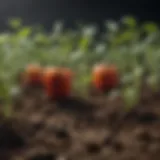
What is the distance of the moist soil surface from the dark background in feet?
1.14

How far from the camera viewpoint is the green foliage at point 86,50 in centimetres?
119

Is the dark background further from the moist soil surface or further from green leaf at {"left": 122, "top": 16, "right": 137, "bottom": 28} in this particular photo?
the moist soil surface

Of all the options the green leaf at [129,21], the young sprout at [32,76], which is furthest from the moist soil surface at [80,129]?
the green leaf at [129,21]

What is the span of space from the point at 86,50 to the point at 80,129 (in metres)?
0.48

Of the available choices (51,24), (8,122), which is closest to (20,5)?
(51,24)

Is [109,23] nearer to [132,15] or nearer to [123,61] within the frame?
[132,15]

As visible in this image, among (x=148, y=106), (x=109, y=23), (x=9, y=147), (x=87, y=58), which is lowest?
(x=9, y=147)

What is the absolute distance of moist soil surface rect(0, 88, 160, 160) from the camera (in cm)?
87

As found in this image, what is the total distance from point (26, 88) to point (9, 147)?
345 millimetres

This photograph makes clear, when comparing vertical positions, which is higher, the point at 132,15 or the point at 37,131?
the point at 132,15

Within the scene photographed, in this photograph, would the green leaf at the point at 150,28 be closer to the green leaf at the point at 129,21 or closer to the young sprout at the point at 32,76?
the green leaf at the point at 129,21

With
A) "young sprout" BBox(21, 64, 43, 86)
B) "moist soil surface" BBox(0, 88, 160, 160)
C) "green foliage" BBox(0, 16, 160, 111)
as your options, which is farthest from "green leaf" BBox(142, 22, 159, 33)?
"young sprout" BBox(21, 64, 43, 86)

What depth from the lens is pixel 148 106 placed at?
1.10 metres

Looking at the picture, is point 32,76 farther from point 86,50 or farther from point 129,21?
point 129,21
